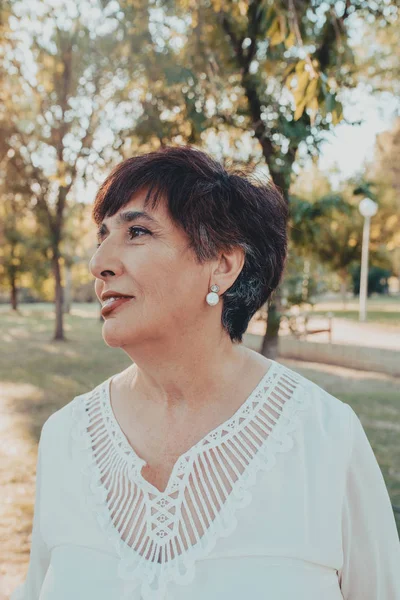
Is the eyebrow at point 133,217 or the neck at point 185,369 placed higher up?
the eyebrow at point 133,217

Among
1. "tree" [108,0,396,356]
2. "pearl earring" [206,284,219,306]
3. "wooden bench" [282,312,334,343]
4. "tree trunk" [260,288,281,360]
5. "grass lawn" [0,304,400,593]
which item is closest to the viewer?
"pearl earring" [206,284,219,306]

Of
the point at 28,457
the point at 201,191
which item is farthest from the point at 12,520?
the point at 201,191

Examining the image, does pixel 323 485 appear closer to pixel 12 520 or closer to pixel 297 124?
pixel 12 520

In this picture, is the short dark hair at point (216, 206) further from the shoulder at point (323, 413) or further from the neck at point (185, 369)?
the shoulder at point (323, 413)

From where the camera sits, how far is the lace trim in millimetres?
1362

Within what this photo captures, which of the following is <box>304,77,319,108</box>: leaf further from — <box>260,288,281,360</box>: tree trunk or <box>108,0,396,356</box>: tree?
<box>260,288,281,360</box>: tree trunk

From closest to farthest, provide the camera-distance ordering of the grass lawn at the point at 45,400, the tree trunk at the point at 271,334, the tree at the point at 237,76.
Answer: the grass lawn at the point at 45,400
the tree at the point at 237,76
the tree trunk at the point at 271,334

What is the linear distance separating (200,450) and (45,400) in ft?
24.1

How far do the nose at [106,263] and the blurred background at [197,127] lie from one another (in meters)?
0.46

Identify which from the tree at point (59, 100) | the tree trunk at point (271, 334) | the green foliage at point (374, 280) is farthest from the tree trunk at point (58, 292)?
the green foliage at point (374, 280)

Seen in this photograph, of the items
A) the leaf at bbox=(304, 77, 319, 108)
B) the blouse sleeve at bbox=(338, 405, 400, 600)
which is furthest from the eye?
the leaf at bbox=(304, 77, 319, 108)

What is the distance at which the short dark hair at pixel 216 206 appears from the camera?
1522mm

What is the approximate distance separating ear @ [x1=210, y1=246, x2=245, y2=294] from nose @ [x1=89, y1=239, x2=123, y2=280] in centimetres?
28

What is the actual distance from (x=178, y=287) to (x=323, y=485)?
643 mm
